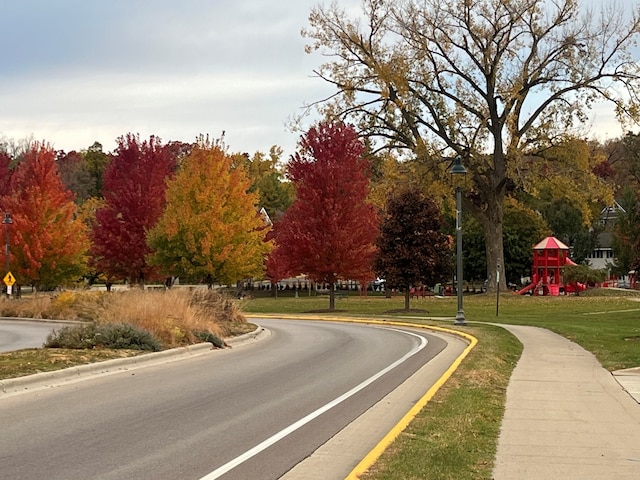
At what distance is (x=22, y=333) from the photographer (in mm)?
24625

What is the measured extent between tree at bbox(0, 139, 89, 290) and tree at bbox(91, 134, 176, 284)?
148cm

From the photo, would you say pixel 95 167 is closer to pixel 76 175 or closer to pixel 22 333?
pixel 76 175

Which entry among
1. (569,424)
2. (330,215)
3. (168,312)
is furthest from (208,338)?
(330,215)

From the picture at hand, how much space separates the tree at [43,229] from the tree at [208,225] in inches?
231

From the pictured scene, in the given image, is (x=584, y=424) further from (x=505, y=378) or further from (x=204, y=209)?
A: (x=204, y=209)

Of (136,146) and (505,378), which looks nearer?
(505,378)

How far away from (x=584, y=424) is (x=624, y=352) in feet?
31.1

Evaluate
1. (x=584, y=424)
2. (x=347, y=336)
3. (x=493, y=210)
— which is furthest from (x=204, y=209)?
(x=584, y=424)

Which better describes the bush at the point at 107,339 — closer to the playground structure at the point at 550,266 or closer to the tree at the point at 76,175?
the playground structure at the point at 550,266

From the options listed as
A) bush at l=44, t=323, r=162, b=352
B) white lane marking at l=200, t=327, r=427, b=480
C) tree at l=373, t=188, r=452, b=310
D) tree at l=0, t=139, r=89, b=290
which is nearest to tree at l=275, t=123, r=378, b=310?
tree at l=373, t=188, r=452, b=310

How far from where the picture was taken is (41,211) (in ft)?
137

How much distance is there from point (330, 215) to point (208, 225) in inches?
225

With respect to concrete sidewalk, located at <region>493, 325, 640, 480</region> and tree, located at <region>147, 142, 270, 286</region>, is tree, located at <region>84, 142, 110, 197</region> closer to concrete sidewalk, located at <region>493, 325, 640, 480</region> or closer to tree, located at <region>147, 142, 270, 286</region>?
tree, located at <region>147, 142, 270, 286</region>

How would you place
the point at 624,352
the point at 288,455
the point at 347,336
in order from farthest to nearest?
→ the point at 347,336
the point at 624,352
the point at 288,455
